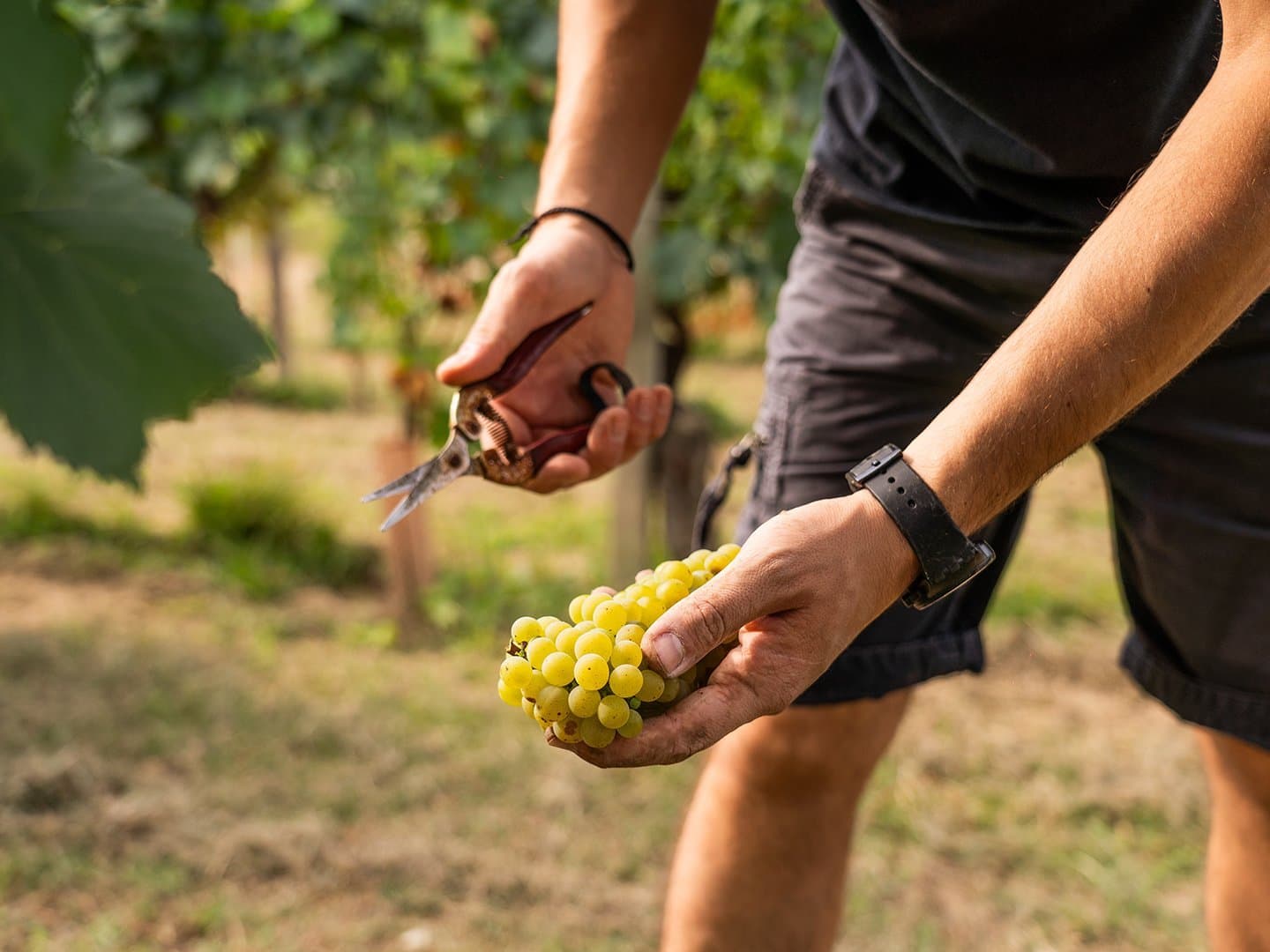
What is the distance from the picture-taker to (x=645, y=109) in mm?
1599

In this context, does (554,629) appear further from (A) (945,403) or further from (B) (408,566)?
(B) (408,566)

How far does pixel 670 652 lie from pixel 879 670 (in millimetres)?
608

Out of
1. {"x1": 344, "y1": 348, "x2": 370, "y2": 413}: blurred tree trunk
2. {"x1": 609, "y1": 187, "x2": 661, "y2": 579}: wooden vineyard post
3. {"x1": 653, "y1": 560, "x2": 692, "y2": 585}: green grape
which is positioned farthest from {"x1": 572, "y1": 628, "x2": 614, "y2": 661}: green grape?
{"x1": 344, "y1": 348, "x2": 370, "y2": 413}: blurred tree trunk

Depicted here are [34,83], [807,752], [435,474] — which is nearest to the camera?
[34,83]

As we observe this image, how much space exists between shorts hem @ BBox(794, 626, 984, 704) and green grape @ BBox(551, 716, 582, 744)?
526 millimetres

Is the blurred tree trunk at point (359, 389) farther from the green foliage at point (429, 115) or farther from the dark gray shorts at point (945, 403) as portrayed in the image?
the dark gray shorts at point (945, 403)

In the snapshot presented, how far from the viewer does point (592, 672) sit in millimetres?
1011

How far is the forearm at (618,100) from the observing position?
1578 millimetres

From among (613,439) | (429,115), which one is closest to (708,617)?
(613,439)

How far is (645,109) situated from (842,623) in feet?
2.70

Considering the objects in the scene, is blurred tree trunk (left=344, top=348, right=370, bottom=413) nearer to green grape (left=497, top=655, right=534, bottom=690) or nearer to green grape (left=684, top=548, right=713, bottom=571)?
green grape (left=684, top=548, right=713, bottom=571)

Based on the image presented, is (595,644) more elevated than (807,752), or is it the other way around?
(595,644)

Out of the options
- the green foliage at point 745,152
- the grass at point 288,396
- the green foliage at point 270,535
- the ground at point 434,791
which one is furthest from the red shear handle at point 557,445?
the grass at point 288,396

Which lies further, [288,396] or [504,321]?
[288,396]
